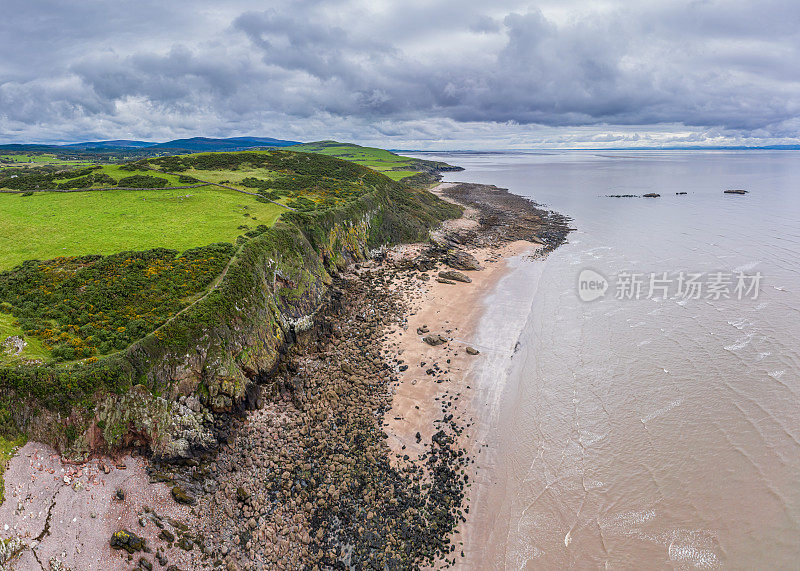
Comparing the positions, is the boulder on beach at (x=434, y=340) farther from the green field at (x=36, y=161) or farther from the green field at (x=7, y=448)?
the green field at (x=36, y=161)

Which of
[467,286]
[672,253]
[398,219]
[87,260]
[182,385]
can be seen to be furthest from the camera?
[398,219]

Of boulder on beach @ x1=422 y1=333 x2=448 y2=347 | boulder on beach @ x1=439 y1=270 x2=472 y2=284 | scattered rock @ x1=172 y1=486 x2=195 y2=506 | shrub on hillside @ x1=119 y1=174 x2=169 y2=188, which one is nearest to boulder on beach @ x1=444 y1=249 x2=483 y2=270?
boulder on beach @ x1=439 y1=270 x2=472 y2=284

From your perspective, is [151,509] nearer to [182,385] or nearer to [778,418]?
[182,385]

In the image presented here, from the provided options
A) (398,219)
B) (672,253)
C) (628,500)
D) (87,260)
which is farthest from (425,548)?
(672,253)

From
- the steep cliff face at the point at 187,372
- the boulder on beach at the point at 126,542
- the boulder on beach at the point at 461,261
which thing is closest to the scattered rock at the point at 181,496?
the steep cliff face at the point at 187,372

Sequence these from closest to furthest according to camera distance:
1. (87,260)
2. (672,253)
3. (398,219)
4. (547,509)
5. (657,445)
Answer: (547,509) → (657,445) → (87,260) → (672,253) → (398,219)

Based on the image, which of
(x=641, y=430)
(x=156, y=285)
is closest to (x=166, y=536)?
(x=156, y=285)

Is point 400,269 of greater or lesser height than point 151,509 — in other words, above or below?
above

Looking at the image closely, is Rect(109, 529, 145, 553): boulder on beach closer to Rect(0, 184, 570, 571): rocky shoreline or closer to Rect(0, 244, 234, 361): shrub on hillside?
Rect(0, 184, 570, 571): rocky shoreline
